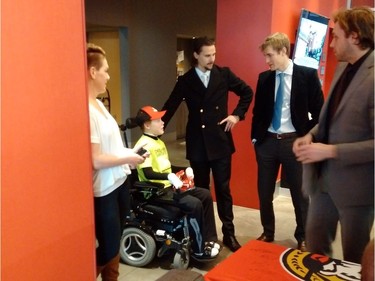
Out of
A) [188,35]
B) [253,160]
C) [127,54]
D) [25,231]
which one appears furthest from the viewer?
[188,35]

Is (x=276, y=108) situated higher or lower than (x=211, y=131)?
higher

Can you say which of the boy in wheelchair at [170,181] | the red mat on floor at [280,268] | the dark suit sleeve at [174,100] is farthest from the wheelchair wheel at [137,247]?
the red mat on floor at [280,268]

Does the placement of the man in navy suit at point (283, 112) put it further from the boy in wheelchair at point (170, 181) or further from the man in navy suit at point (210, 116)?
the boy in wheelchair at point (170, 181)

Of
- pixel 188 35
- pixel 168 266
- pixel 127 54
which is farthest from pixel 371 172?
pixel 188 35

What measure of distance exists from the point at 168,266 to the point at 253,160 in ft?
4.48

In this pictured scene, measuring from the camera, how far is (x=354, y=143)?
4.68ft

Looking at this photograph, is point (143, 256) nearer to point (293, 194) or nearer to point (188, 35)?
point (293, 194)

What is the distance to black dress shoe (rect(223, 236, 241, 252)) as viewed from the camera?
266cm

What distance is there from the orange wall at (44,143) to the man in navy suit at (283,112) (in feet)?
4.85

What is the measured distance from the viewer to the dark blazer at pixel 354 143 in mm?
1396

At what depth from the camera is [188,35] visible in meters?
6.79

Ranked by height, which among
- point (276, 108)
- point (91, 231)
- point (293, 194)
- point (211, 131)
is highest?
point (276, 108)

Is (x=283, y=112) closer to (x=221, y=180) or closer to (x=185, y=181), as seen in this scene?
(x=221, y=180)

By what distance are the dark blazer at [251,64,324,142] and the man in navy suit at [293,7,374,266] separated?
857 millimetres
